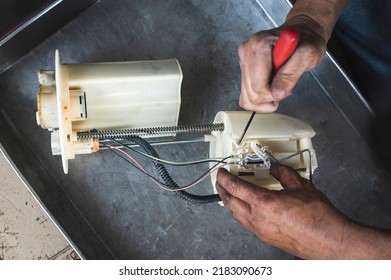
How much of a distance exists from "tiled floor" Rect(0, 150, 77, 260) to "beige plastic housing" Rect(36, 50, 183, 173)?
33 centimetres

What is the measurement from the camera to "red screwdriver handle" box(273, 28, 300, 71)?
517 mm

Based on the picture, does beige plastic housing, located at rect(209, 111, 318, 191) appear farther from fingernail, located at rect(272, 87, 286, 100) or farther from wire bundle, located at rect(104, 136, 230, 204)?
fingernail, located at rect(272, 87, 286, 100)

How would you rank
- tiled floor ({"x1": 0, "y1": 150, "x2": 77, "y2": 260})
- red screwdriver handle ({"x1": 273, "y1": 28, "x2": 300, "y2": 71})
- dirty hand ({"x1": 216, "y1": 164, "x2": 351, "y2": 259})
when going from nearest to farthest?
red screwdriver handle ({"x1": 273, "y1": 28, "x2": 300, "y2": 71}) < dirty hand ({"x1": 216, "y1": 164, "x2": 351, "y2": 259}) < tiled floor ({"x1": 0, "y1": 150, "x2": 77, "y2": 260})

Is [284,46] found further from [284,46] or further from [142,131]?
[142,131]

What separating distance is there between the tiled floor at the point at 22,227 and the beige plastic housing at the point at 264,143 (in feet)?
1.66

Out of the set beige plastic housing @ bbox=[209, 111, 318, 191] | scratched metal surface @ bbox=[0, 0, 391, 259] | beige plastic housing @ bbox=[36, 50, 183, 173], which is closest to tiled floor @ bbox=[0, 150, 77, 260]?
scratched metal surface @ bbox=[0, 0, 391, 259]

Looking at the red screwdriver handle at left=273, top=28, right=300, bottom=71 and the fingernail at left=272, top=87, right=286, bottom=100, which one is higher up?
the red screwdriver handle at left=273, top=28, right=300, bottom=71

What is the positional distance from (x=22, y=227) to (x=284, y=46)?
78cm

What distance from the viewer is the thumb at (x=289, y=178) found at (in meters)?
0.66

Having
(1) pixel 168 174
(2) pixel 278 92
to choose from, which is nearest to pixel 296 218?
(2) pixel 278 92

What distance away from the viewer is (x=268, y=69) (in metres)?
0.58

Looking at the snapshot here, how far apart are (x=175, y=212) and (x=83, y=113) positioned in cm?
28

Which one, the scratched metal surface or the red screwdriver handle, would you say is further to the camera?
the scratched metal surface
